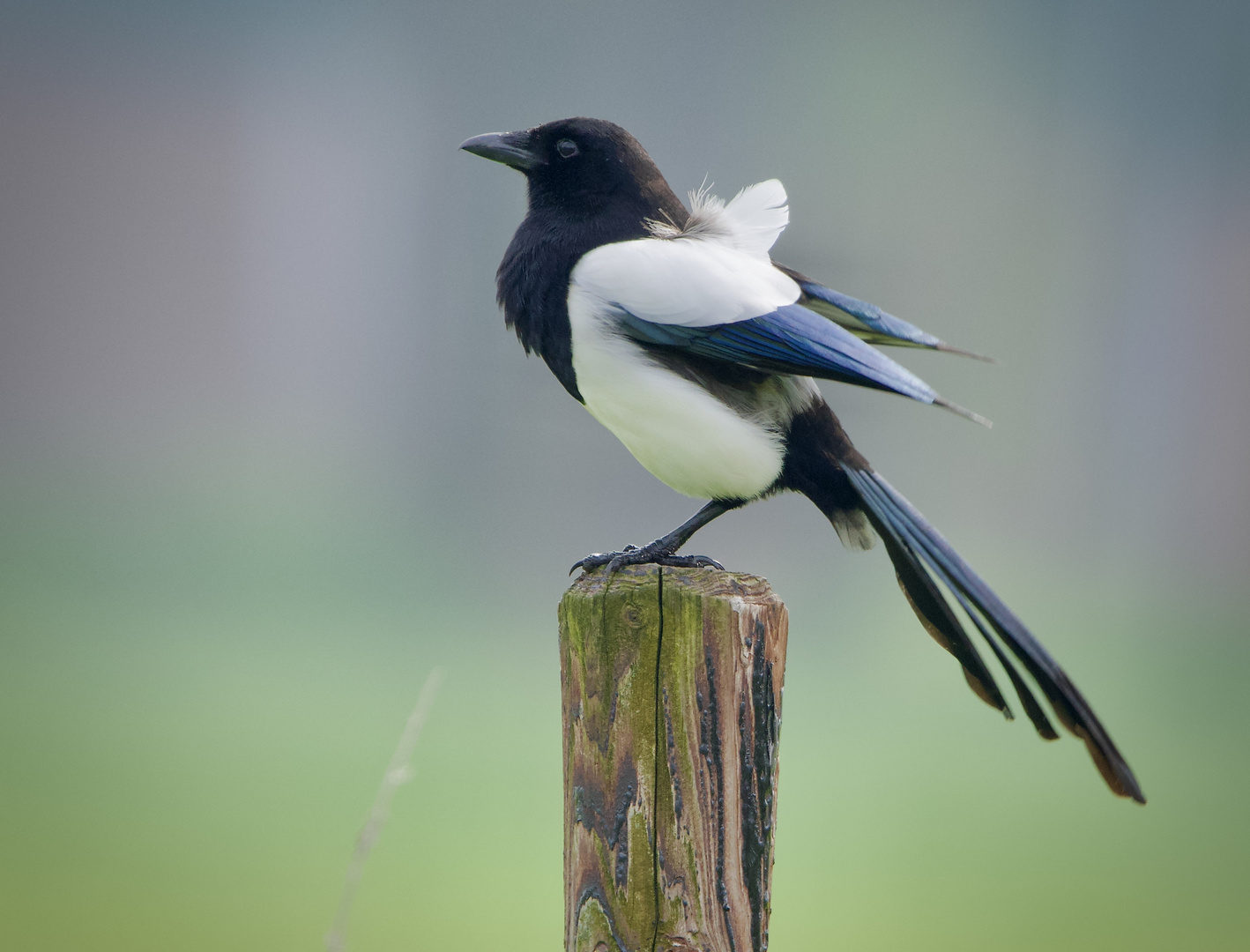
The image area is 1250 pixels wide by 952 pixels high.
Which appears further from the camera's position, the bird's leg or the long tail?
the bird's leg

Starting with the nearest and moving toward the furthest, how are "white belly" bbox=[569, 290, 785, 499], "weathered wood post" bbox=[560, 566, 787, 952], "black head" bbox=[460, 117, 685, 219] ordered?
"weathered wood post" bbox=[560, 566, 787, 952] < "white belly" bbox=[569, 290, 785, 499] < "black head" bbox=[460, 117, 685, 219]

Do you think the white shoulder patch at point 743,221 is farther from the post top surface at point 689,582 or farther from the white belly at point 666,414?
the post top surface at point 689,582

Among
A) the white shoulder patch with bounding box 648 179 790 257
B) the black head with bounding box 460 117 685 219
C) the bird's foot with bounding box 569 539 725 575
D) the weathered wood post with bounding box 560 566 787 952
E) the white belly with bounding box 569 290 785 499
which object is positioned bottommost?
the weathered wood post with bounding box 560 566 787 952

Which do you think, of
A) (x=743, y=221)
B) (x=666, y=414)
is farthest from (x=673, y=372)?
(x=743, y=221)

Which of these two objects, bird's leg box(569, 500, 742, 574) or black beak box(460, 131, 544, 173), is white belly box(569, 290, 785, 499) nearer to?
bird's leg box(569, 500, 742, 574)

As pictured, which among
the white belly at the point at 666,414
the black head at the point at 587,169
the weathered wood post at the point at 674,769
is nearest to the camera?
the weathered wood post at the point at 674,769

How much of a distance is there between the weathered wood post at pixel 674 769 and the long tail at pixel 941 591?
25 cm

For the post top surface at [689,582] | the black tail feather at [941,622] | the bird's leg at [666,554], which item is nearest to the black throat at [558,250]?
the bird's leg at [666,554]

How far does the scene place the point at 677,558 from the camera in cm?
137

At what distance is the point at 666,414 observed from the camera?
137 centimetres

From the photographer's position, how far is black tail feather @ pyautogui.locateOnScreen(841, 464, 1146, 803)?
116 cm

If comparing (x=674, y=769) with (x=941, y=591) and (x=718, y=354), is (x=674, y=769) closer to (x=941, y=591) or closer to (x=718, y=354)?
(x=941, y=591)

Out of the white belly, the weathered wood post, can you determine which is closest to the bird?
the white belly

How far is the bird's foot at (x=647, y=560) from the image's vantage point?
1.31 meters
